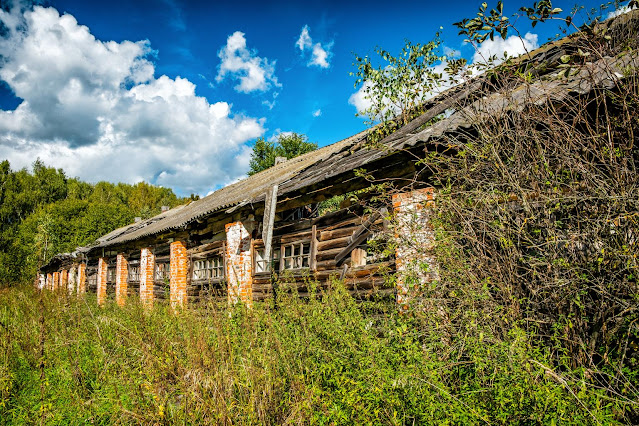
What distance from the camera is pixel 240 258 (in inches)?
341

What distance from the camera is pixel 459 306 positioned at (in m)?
3.49

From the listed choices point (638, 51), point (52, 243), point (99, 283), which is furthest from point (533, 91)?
point (52, 243)

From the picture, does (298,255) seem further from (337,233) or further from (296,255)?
(337,233)

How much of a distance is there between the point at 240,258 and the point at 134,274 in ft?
29.0

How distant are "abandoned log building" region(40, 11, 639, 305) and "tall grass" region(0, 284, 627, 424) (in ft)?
2.93

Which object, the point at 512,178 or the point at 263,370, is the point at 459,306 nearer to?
the point at 512,178

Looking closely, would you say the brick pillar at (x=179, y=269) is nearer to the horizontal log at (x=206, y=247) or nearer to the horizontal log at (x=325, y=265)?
the horizontal log at (x=206, y=247)

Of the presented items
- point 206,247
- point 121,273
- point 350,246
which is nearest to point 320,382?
point 350,246

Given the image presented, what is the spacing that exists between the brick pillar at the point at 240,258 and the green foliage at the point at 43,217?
27179mm

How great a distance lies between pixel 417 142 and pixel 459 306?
2.18 metres

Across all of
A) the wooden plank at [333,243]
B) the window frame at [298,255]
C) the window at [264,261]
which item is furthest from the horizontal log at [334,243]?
the window at [264,261]

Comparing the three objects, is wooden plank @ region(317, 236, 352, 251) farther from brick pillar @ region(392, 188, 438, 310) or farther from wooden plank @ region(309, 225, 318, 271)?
brick pillar @ region(392, 188, 438, 310)

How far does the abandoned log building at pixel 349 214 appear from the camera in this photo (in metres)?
3.78

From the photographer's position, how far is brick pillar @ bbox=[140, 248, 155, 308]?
13430mm
